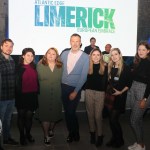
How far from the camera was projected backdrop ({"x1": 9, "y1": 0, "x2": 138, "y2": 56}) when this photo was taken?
21.7ft

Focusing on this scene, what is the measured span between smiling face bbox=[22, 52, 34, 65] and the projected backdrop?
10.2ft

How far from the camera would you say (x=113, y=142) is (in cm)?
384

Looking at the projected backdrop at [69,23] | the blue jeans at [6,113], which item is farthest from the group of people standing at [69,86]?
the projected backdrop at [69,23]

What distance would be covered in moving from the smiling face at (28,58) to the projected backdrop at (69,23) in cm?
312

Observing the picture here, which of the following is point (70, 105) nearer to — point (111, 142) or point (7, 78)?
point (111, 142)

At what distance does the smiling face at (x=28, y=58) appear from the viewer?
3.67m

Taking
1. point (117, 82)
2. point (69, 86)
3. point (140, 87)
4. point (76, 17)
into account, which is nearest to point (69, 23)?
point (76, 17)

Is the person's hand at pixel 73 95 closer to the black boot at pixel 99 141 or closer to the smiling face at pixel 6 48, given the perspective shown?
the black boot at pixel 99 141

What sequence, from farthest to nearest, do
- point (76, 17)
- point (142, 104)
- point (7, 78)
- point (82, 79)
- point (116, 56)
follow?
point (76, 17), point (82, 79), point (116, 56), point (7, 78), point (142, 104)

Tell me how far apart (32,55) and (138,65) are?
1.35 meters

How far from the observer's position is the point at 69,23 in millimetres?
6914

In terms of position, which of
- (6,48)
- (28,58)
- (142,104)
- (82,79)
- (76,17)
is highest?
(76,17)

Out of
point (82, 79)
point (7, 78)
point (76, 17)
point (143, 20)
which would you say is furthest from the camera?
point (143, 20)

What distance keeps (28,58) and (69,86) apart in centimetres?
66
